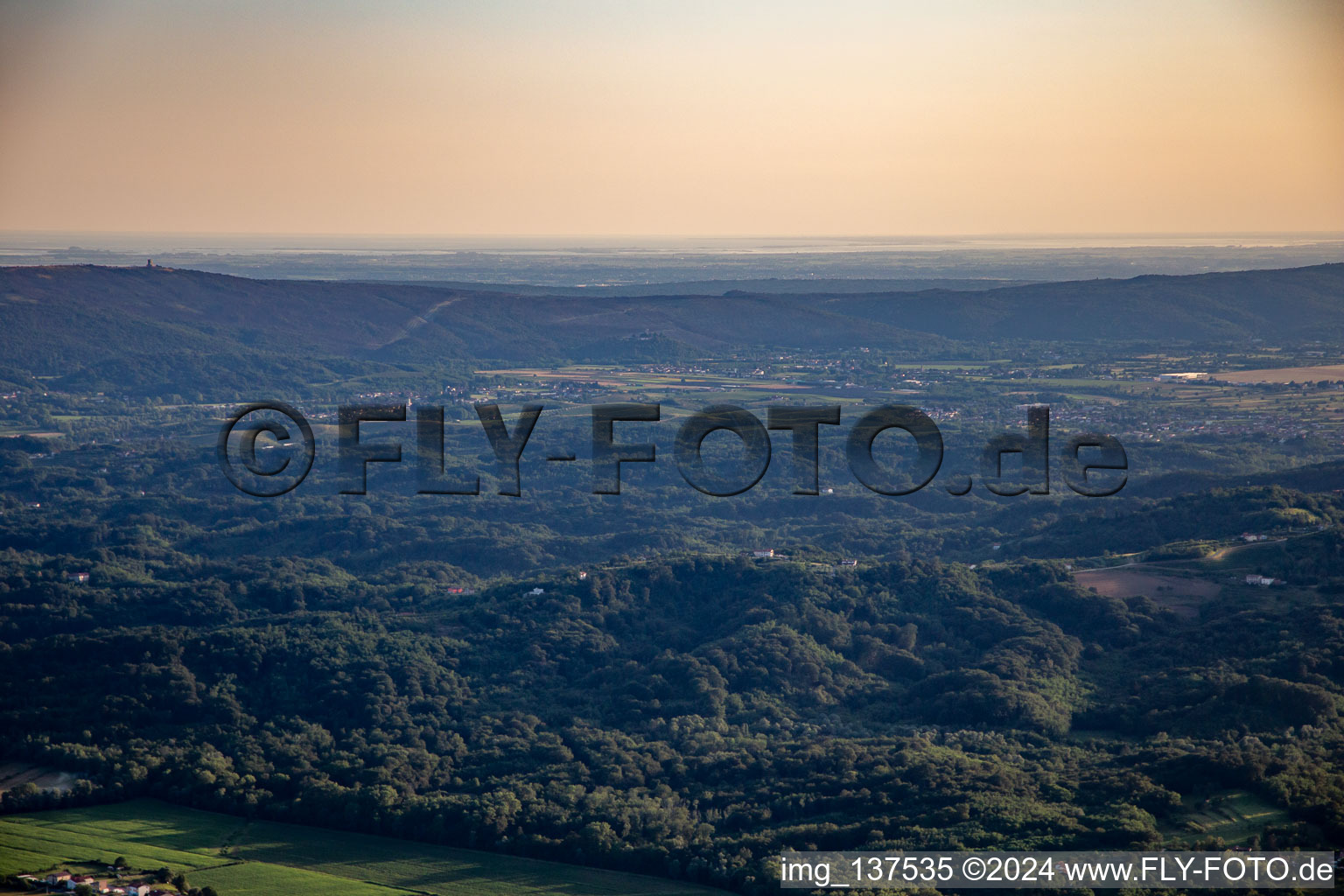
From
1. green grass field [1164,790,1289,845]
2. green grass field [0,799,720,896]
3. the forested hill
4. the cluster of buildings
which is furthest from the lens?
the forested hill

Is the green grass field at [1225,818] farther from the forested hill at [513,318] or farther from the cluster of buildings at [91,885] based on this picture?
the forested hill at [513,318]

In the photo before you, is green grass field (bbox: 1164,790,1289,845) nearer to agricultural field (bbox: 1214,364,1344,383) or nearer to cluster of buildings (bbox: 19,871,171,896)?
cluster of buildings (bbox: 19,871,171,896)

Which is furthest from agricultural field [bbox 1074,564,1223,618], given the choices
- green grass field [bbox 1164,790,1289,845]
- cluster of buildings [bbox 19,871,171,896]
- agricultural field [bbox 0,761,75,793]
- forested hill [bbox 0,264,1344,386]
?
forested hill [bbox 0,264,1344,386]

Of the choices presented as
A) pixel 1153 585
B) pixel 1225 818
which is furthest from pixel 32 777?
pixel 1153 585

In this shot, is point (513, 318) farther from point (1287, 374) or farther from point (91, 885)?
point (91, 885)

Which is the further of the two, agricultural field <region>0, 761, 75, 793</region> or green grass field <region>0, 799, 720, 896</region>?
agricultural field <region>0, 761, 75, 793</region>

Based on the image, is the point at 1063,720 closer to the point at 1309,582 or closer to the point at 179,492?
the point at 1309,582
